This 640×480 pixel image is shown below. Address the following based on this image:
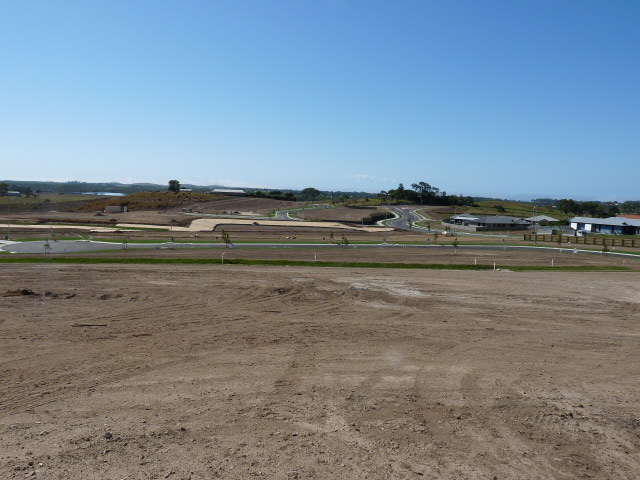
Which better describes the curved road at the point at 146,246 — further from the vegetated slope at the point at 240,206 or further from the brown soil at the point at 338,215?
the vegetated slope at the point at 240,206

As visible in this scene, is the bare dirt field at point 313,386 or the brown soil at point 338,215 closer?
the bare dirt field at point 313,386

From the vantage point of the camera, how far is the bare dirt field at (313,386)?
9906 mm

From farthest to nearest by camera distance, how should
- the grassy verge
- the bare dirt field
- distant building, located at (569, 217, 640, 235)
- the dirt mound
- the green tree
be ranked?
the green tree, distant building, located at (569, 217, 640, 235), the grassy verge, the dirt mound, the bare dirt field

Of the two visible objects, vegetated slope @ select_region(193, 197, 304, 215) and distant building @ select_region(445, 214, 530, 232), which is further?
vegetated slope @ select_region(193, 197, 304, 215)

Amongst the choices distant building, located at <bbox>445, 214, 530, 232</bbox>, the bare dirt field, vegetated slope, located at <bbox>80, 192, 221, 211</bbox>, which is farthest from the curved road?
vegetated slope, located at <bbox>80, 192, 221, 211</bbox>

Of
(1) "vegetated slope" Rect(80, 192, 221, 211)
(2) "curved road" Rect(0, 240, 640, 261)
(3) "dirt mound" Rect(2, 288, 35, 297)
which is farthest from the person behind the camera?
(1) "vegetated slope" Rect(80, 192, 221, 211)

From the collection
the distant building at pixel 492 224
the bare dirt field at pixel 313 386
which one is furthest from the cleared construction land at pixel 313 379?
the distant building at pixel 492 224

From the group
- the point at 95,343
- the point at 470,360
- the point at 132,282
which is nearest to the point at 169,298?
the point at 132,282

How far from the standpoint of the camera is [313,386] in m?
13.7

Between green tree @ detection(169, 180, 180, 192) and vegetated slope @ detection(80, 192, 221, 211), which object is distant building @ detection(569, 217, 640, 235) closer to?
vegetated slope @ detection(80, 192, 221, 211)

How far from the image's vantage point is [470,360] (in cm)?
1639

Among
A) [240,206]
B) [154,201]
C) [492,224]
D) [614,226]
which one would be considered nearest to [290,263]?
[492,224]

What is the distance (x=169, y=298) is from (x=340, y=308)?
27.7ft

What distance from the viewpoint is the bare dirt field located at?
9.91m
